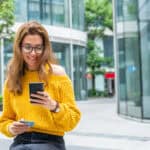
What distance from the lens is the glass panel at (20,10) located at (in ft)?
122

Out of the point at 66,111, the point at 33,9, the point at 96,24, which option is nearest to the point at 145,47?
the point at 66,111

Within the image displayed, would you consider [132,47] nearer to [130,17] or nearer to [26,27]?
[130,17]

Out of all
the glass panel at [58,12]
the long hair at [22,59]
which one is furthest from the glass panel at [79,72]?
the long hair at [22,59]

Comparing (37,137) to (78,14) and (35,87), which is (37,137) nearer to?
(35,87)

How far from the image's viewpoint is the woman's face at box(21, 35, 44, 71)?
3059mm

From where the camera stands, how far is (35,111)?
306cm

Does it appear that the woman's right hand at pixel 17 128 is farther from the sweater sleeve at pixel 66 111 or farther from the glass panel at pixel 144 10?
the glass panel at pixel 144 10

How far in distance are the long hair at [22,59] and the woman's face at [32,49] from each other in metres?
0.02

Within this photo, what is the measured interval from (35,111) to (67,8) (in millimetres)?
39326

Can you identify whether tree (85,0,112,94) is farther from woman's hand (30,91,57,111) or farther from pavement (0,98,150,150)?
woman's hand (30,91,57,111)

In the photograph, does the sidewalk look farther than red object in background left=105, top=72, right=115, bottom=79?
No

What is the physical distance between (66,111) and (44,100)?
165 mm

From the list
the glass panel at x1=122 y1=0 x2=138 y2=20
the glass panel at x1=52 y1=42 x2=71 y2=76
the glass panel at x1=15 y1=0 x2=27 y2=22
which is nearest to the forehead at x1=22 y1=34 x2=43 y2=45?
the glass panel at x1=122 y1=0 x2=138 y2=20

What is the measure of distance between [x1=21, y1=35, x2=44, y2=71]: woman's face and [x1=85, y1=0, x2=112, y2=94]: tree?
52722 mm
